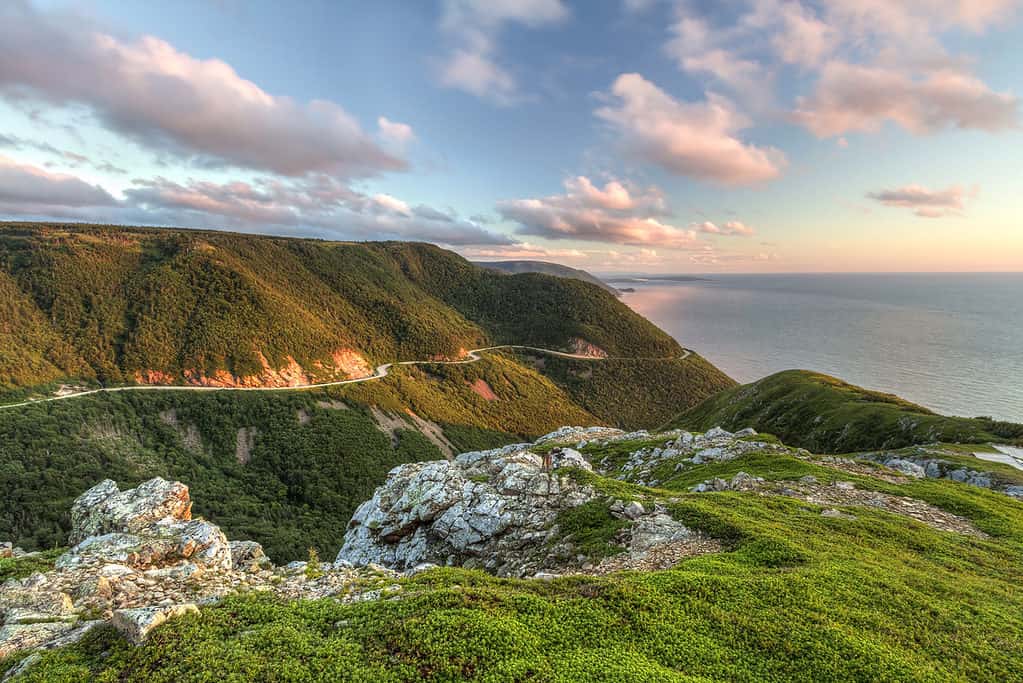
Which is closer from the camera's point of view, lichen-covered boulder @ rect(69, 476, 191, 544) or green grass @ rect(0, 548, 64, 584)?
green grass @ rect(0, 548, 64, 584)

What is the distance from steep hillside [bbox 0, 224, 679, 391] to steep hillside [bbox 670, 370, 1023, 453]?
102 meters

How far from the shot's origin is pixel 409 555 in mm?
21016

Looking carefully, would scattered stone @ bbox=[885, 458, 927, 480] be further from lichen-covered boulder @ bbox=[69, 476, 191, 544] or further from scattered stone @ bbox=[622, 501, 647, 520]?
lichen-covered boulder @ bbox=[69, 476, 191, 544]

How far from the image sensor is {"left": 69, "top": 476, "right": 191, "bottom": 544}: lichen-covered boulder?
1647 centimetres

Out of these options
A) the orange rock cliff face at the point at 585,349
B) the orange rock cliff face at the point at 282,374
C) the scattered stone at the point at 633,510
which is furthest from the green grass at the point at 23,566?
the orange rock cliff face at the point at 585,349

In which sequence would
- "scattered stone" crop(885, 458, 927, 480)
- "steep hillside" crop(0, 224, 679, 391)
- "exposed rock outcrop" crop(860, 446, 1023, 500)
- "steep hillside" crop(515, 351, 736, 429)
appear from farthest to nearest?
1. "steep hillside" crop(515, 351, 736, 429)
2. "steep hillside" crop(0, 224, 679, 391)
3. "scattered stone" crop(885, 458, 927, 480)
4. "exposed rock outcrop" crop(860, 446, 1023, 500)

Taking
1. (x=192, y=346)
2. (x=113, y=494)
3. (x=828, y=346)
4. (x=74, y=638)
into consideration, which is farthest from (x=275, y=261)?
(x=828, y=346)

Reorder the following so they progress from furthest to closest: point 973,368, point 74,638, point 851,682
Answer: point 973,368 < point 74,638 < point 851,682

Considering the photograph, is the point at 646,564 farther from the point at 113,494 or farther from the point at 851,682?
the point at 113,494

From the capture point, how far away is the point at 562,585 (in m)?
11.6

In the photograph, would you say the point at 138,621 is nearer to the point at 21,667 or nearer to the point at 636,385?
the point at 21,667

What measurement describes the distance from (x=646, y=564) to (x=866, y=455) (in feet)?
107

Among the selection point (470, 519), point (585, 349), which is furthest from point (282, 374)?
point (585, 349)

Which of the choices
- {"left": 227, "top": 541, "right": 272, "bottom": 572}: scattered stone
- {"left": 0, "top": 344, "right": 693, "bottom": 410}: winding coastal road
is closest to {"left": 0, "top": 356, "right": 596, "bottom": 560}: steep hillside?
{"left": 0, "top": 344, "right": 693, "bottom": 410}: winding coastal road
